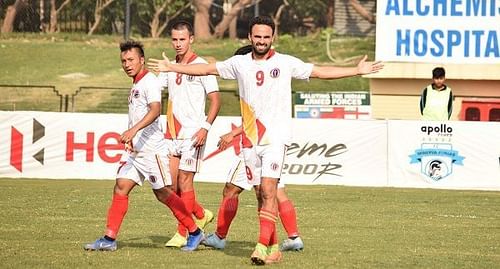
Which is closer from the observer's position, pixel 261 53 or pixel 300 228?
pixel 261 53

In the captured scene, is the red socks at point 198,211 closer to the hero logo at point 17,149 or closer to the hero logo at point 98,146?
the hero logo at point 98,146

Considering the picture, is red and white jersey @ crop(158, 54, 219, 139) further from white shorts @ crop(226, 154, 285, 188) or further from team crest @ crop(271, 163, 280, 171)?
team crest @ crop(271, 163, 280, 171)

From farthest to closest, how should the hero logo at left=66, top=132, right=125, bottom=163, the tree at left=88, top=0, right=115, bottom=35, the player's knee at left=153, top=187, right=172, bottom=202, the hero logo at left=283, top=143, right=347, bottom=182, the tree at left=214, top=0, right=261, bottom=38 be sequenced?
the tree at left=214, top=0, right=261, bottom=38
the tree at left=88, top=0, right=115, bottom=35
the hero logo at left=66, top=132, right=125, bottom=163
the hero logo at left=283, top=143, right=347, bottom=182
the player's knee at left=153, top=187, right=172, bottom=202

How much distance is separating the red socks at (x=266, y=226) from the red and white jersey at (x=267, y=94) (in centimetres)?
62

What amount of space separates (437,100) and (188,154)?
34.6 feet

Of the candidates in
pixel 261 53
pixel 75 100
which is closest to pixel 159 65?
pixel 261 53

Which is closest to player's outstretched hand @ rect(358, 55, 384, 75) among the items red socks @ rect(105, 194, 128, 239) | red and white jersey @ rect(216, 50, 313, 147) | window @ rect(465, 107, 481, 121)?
red and white jersey @ rect(216, 50, 313, 147)

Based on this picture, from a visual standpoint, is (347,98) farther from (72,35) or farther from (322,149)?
(72,35)

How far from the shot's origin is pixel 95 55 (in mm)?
43031

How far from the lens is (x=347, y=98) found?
1361 inches

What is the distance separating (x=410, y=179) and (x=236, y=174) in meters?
11.9

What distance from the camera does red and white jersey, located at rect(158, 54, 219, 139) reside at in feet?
41.3

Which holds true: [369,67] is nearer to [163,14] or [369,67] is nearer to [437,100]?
[437,100]

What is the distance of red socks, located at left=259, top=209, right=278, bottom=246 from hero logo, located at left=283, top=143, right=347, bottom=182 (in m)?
12.8
